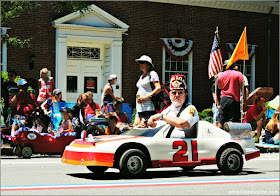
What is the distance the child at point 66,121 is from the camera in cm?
1305

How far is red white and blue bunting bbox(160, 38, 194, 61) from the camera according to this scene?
74.1 ft

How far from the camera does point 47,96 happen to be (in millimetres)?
15555

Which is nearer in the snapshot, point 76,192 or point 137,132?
point 76,192

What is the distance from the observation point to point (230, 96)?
11.4 metres

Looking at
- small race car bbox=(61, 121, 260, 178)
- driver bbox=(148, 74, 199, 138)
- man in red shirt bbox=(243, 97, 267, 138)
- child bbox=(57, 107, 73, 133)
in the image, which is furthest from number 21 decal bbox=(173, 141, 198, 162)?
man in red shirt bbox=(243, 97, 267, 138)

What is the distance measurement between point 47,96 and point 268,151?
6.43m

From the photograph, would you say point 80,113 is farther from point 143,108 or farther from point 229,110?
point 229,110

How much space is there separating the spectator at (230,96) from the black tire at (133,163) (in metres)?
3.59

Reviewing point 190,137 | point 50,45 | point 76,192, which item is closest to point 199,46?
point 50,45

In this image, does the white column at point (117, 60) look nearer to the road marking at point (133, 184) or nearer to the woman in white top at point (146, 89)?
the woman in white top at point (146, 89)

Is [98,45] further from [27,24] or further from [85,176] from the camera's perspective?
[85,176]

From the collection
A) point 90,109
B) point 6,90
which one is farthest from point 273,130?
point 6,90

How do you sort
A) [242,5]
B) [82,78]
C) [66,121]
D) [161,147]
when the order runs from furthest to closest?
1. [242,5]
2. [82,78]
3. [66,121]
4. [161,147]

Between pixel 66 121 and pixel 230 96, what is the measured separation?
410 cm
